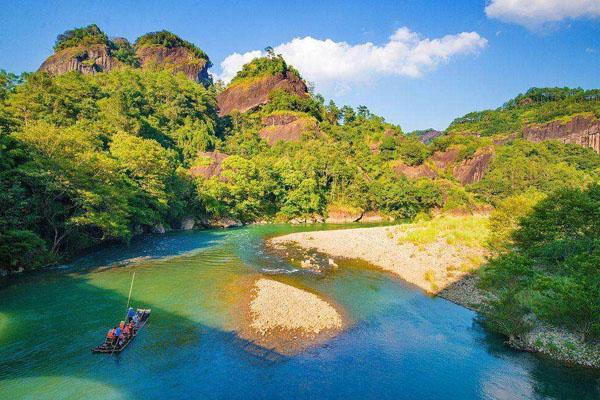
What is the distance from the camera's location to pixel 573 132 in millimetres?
122812

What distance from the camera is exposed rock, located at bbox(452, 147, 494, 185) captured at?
99.3 metres

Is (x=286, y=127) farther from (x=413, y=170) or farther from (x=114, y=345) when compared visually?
(x=114, y=345)

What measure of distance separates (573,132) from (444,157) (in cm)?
5794

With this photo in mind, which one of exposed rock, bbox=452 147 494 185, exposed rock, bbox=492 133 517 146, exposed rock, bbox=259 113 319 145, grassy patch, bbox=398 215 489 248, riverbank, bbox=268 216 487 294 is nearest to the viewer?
riverbank, bbox=268 216 487 294

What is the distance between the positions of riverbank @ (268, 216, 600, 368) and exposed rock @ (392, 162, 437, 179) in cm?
4743

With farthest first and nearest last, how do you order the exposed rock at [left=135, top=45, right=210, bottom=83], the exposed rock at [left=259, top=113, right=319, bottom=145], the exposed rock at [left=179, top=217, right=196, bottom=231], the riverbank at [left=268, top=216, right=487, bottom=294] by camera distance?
the exposed rock at [left=135, top=45, right=210, bottom=83] → the exposed rock at [left=259, top=113, right=319, bottom=145] → the exposed rock at [left=179, top=217, right=196, bottom=231] → the riverbank at [left=268, top=216, right=487, bottom=294]

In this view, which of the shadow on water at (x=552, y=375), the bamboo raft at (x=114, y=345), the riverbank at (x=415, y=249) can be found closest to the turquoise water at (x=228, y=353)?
the shadow on water at (x=552, y=375)

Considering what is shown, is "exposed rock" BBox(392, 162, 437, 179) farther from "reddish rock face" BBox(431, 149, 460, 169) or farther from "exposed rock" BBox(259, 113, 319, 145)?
"exposed rock" BBox(259, 113, 319, 145)

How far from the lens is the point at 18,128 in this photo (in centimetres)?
3269

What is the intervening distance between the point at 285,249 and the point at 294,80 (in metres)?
96.4

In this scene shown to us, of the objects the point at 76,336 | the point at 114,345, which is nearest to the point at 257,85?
the point at 76,336

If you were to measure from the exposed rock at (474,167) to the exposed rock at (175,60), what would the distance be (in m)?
104

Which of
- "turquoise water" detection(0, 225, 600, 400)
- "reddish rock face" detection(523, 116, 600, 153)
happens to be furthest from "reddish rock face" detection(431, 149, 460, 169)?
"turquoise water" detection(0, 225, 600, 400)

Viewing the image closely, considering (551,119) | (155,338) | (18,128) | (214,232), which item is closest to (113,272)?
(155,338)
